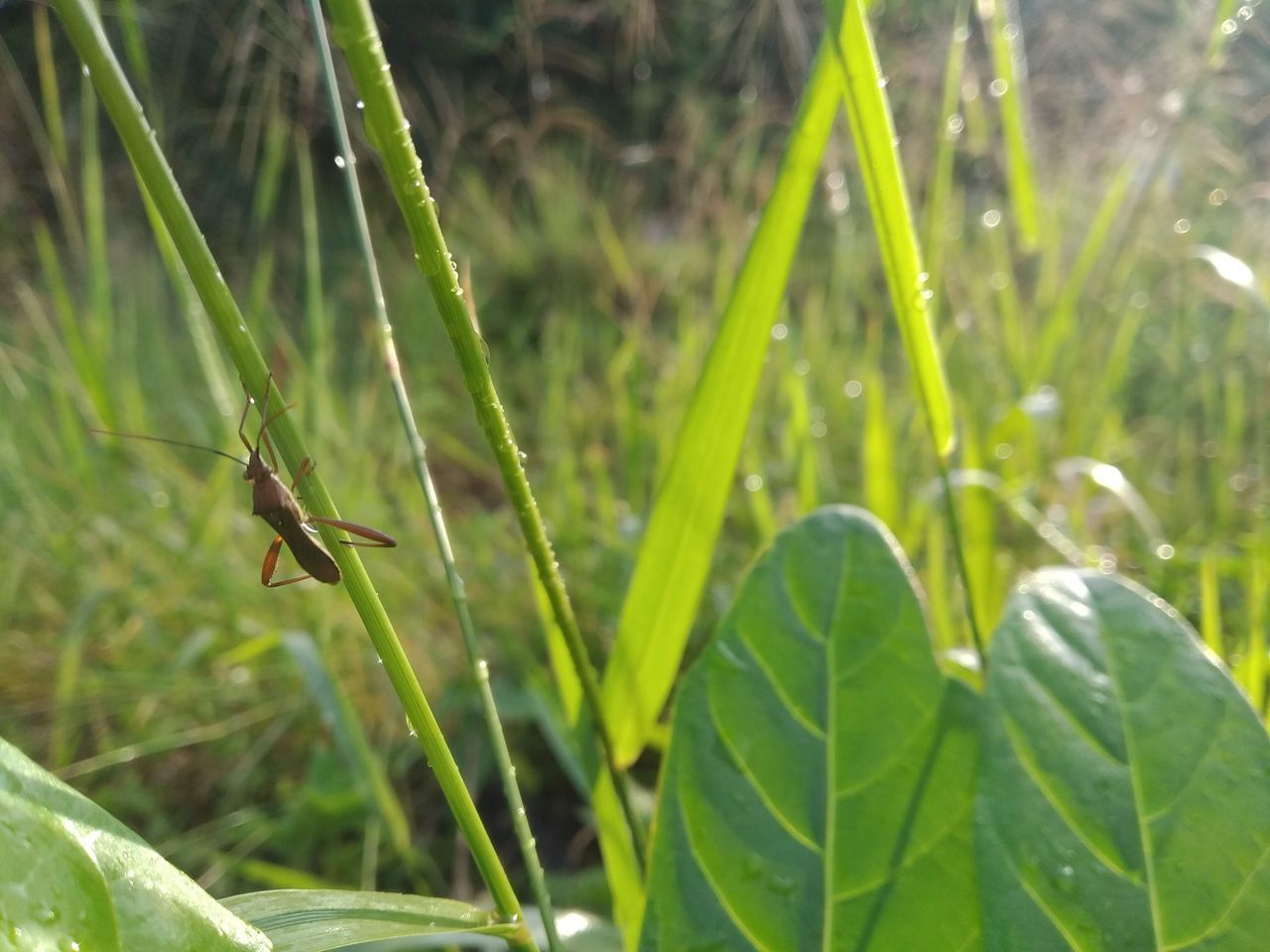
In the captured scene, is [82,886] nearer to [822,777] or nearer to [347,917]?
[347,917]

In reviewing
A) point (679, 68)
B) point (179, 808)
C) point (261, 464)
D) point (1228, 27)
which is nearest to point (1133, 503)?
point (1228, 27)

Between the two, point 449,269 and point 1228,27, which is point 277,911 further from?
point 1228,27

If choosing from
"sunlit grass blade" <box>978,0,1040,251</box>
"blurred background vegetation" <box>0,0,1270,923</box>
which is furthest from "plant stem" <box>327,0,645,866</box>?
"sunlit grass blade" <box>978,0,1040,251</box>

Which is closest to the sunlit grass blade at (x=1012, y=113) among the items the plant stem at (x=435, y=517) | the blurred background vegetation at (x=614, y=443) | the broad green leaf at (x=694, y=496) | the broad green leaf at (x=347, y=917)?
the blurred background vegetation at (x=614, y=443)

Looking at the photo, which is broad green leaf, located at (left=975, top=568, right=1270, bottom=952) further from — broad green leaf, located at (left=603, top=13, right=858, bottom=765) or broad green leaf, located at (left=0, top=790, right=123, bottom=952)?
broad green leaf, located at (left=0, top=790, right=123, bottom=952)

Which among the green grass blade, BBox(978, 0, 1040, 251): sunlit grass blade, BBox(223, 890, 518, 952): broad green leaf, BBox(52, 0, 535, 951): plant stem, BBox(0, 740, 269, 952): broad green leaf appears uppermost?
BBox(978, 0, 1040, 251): sunlit grass blade

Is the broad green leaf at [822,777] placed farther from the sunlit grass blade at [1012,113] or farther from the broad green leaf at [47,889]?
the sunlit grass blade at [1012,113]
